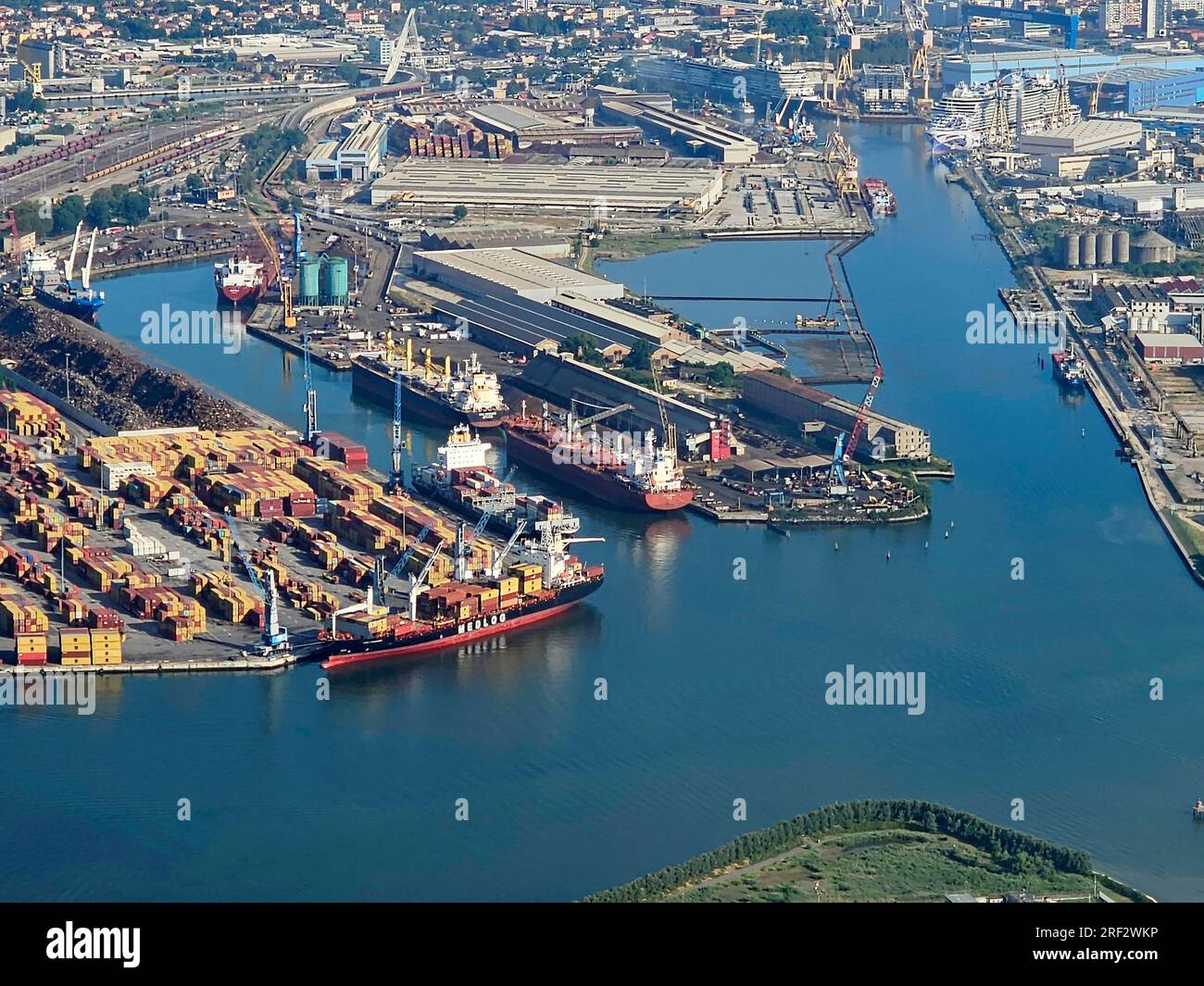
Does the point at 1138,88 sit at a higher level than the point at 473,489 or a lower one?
higher

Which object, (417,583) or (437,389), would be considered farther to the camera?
(437,389)

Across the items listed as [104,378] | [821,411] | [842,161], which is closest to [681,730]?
[821,411]

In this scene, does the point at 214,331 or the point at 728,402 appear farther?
the point at 214,331

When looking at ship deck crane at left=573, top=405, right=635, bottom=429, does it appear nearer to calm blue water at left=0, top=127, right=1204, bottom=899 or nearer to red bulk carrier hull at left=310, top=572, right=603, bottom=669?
calm blue water at left=0, top=127, right=1204, bottom=899

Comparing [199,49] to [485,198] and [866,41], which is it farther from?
[485,198]

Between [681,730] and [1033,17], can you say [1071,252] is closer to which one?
[681,730]
